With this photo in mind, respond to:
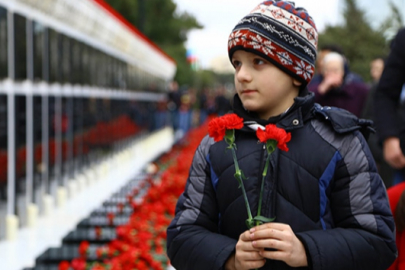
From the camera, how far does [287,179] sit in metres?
2.10

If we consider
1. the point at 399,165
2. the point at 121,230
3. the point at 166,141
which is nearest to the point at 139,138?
the point at 166,141

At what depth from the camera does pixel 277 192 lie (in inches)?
83.0

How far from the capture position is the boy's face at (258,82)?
218 cm

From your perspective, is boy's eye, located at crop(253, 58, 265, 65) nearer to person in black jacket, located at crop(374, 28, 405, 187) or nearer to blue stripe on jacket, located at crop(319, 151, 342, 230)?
blue stripe on jacket, located at crop(319, 151, 342, 230)

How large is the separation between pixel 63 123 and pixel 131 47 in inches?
244

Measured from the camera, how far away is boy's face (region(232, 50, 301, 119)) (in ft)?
7.16

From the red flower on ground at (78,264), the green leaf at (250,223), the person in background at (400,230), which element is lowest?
the red flower on ground at (78,264)

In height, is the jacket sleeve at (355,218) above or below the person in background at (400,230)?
above

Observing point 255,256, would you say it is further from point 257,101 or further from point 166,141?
point 166,141

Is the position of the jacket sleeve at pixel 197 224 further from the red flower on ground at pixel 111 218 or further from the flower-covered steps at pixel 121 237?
the red flower on ground at pixel 111 218

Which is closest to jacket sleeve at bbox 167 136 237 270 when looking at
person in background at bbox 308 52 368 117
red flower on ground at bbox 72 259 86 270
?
red flower on ground at bbox 72 259 86 270

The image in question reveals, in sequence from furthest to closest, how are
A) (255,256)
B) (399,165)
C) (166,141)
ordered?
(166,141) < (399,165) < (255,256)

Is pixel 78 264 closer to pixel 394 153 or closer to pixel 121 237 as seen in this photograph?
pixel 121 237

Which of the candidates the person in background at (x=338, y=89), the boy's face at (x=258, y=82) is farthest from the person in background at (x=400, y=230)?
the person in background at (x=338, y=89)
